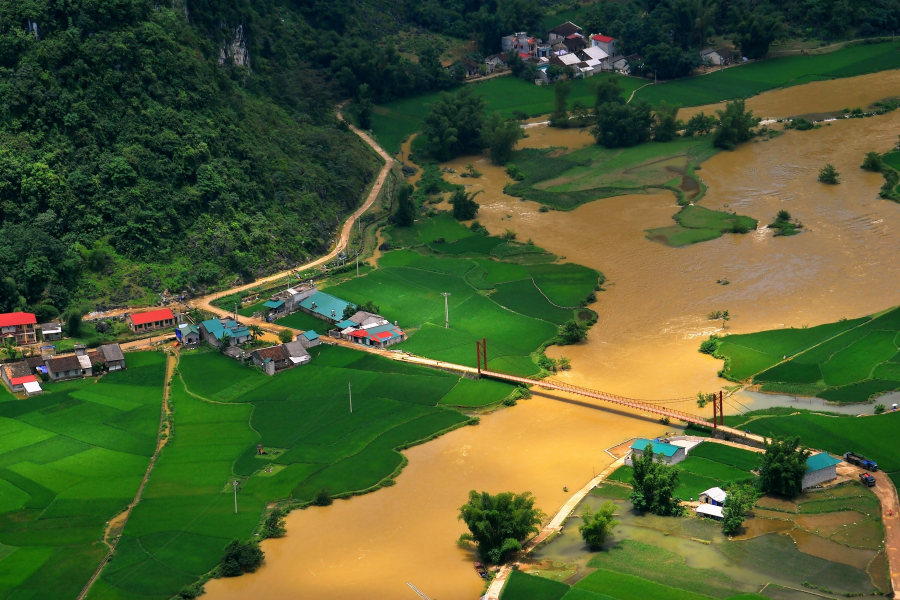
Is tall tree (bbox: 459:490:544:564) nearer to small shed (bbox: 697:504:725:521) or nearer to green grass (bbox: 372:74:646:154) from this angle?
small shed (bbox: 697:504:725:521)

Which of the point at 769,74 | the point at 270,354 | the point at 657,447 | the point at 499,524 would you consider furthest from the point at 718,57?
the point at 499,524

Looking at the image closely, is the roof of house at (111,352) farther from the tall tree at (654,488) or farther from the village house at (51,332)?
the tall tree at (654,488)

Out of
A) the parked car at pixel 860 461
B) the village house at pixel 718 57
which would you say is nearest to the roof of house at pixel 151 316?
the parked car at pixel 860 461

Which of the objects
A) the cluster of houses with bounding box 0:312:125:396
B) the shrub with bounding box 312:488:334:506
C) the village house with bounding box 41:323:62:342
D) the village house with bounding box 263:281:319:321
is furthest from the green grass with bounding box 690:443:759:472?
the village house with bounding box 41:323:62:342

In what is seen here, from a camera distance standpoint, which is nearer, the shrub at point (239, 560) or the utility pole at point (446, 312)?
the shrub at point (239, 560)

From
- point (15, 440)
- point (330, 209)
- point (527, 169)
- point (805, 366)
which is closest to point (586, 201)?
point (527, 169)

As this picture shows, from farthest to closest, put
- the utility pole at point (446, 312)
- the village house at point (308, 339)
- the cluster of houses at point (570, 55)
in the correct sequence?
the cluster of houses at point (570, 55)
the utility pole at point (446, 312)
the village house at point (308, 339)

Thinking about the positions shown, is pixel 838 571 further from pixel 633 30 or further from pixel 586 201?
pixel 633 30
